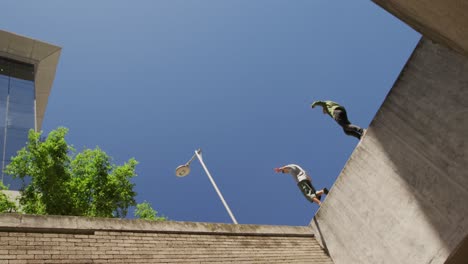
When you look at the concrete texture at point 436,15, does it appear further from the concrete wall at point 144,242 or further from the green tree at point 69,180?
the green tree at point 69,180

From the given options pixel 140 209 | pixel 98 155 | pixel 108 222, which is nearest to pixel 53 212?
pixel 98 155

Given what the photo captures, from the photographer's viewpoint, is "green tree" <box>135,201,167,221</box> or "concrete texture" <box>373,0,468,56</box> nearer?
"concrete texture" <box>373,0,468,56</box>

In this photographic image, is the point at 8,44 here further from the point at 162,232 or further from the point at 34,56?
the point at 162,232

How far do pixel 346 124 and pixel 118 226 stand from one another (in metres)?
6.18

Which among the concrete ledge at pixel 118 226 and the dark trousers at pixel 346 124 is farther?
the dark trousers at pixel 346 124

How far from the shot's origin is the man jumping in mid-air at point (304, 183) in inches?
417

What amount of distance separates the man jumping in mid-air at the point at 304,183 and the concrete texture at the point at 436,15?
5.68m

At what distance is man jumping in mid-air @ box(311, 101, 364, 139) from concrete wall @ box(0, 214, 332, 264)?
9.43 ft

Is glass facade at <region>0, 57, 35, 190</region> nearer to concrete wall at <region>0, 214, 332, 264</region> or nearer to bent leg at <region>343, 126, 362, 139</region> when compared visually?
concrete wall at <region>0, 214, 332, 264</region>

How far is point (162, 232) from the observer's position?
7.59 metres

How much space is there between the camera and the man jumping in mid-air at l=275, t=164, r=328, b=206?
A: 10602 millimetres

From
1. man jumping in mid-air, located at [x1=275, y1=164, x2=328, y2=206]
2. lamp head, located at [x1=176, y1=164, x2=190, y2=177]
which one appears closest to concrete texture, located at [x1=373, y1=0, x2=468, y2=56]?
man jumping in mid-air, located at [x1=275, y1=164, x2=328, y2=206]

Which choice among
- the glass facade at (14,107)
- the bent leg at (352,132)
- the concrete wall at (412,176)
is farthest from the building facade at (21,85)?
the concrete wall at (412,176)

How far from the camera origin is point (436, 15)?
4.53 meters
